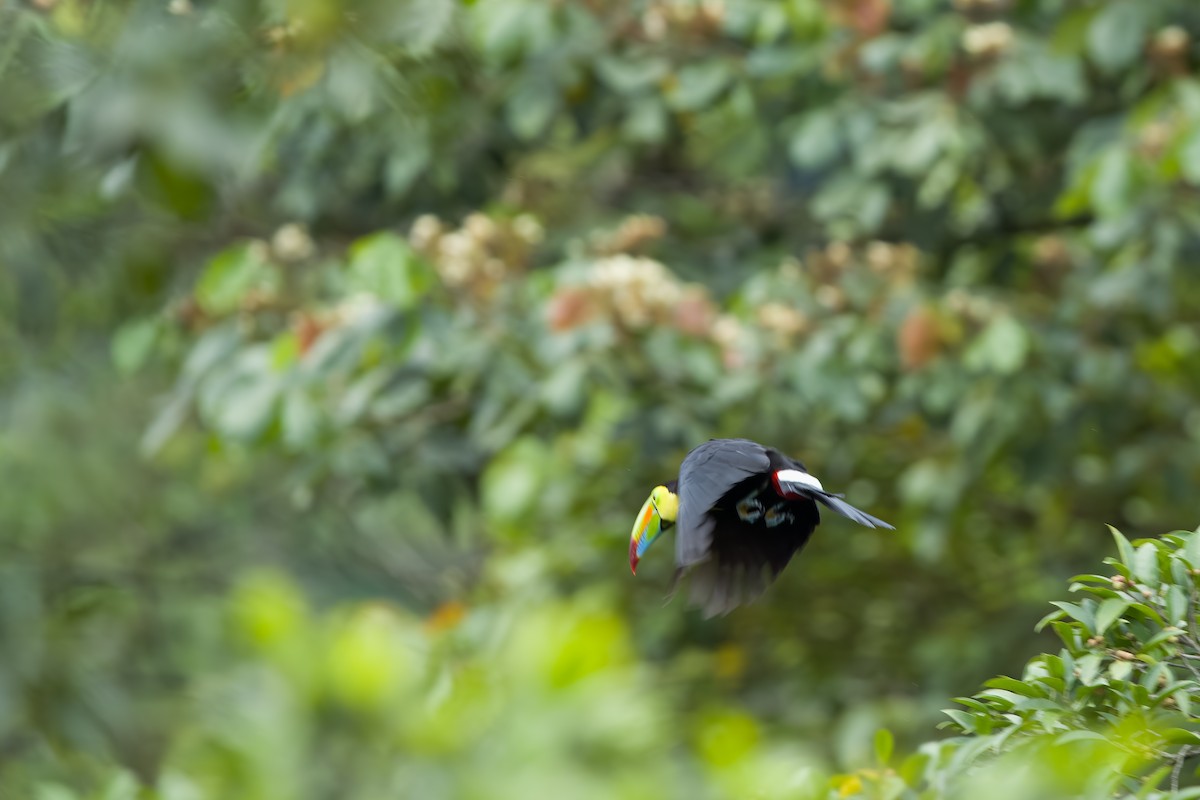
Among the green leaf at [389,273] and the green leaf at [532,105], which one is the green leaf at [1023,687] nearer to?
the green leaf at [389,273]

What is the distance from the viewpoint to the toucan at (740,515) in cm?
188

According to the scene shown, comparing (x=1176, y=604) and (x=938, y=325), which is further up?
(x=1176, y=604)

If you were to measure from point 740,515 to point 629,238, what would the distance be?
1.75 metres

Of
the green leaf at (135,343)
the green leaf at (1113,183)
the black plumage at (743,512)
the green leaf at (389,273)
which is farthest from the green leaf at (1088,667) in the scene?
the green leaf at (135,343)

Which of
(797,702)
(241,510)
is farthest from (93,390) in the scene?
(797,702)

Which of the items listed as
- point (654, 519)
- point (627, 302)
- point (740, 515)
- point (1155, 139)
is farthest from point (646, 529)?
point (1155, 139)

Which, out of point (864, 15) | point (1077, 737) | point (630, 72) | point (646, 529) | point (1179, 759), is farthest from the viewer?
point (630, 72)

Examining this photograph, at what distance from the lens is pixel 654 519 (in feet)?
6.95

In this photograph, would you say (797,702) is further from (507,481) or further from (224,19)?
(224,19)

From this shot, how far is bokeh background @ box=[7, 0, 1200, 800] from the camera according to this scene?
3242mm

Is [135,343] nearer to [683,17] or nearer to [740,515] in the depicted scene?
[683,17]

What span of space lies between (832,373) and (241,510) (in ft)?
8.75

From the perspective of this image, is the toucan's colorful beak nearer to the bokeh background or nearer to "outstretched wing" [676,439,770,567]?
"outstretched wing" [676,439,770,567]

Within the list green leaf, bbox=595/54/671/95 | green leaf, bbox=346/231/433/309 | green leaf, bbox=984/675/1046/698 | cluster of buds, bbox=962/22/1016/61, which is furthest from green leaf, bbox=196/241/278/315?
green leaf, bbox=984/675/1046/698
